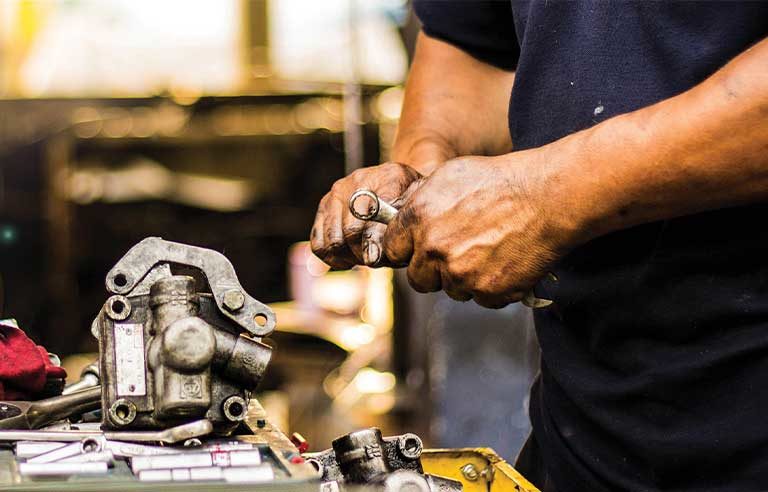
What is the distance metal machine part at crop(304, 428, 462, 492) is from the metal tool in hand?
0.21 m

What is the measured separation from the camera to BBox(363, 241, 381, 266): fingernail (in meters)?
1.26

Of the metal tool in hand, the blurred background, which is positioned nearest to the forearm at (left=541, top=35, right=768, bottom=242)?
the metal tool in hand

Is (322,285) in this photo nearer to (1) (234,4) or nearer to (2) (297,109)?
(2) (297,109)

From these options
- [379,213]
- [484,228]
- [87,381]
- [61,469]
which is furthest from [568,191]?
[87,381]

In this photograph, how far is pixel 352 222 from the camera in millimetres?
1306

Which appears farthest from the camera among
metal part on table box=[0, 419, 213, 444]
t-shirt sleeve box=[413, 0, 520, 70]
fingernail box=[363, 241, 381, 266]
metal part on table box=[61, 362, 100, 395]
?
t-shirt sleeve box=[413, 0, 520, 70]

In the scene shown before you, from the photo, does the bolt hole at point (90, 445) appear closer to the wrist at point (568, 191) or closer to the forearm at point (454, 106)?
the wrist at point (568, 191)

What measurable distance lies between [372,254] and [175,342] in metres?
0.30

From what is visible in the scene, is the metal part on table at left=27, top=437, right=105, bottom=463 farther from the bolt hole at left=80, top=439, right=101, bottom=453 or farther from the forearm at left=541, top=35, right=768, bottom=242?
the forearm at left=541, top=35, right=768, bottom=242

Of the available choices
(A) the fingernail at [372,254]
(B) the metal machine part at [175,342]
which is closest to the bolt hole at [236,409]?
(B) the metal machine part at [175,342]

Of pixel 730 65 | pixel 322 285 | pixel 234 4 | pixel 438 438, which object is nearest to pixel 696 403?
pixel 730 65

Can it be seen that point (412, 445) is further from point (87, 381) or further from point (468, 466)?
point (87, 381)

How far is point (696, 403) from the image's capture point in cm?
122

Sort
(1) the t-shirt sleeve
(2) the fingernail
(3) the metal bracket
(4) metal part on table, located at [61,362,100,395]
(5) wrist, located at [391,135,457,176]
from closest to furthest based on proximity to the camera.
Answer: (3) the metal bracket < (2) the fingernail < (4) metal part on table, located at [61,362,100,395] < (5) wrist, located at [391,135,457,176] < (1) the t-shirt sleeve
